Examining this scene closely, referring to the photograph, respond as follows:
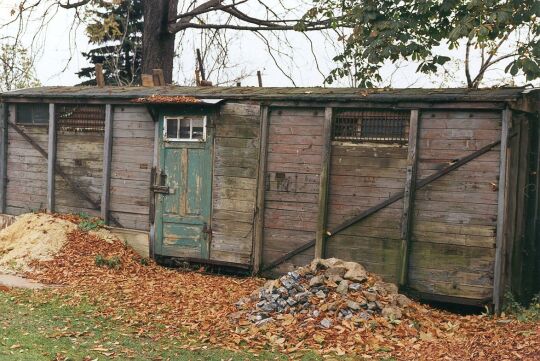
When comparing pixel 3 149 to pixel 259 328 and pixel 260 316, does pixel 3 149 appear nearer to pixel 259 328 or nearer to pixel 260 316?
pixel 260 316

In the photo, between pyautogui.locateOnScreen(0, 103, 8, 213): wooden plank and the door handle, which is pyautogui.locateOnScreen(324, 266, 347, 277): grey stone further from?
pyautogui.locateOnScreen(0, 103, 8, 213): wooden plank

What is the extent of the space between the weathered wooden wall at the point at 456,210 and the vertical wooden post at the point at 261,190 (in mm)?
2747

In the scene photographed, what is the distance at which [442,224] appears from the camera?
30.2ft

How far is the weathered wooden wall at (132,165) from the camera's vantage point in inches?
467

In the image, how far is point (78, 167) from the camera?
12.7 meters

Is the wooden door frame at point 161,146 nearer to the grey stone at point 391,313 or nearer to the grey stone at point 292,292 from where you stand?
the grey stone at point 292,292

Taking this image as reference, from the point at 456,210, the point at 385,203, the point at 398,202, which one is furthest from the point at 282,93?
the point at 456,210

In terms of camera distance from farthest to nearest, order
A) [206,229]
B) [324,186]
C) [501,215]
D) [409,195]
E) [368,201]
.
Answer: [206,229]
[324,186]
[368,201]
[409,195]
[501,215]

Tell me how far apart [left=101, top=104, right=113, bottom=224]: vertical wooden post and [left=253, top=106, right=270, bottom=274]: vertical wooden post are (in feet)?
11.4

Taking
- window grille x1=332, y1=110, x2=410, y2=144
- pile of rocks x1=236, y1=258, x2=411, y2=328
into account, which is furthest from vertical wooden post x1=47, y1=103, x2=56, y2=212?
pile of rocks x1=236, y1=258, x2=411, y2=328

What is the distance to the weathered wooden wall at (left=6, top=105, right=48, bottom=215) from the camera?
43.4 feet

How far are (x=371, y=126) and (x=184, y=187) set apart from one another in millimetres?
3825

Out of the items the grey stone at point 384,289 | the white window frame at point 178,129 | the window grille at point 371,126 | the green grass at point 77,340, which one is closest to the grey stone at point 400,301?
the grey stone at point 384,289

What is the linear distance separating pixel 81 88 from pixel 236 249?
227 inches
